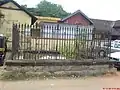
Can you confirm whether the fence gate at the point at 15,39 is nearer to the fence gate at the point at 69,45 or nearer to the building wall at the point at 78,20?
the fence gate at the point at 69,45

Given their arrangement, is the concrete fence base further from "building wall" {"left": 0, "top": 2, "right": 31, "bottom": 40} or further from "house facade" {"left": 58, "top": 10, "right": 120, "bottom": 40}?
"house facade" {"left": 58, "top": 10, "right": 120, "bottom": 40}

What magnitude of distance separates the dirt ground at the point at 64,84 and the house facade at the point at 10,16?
45.3 ft

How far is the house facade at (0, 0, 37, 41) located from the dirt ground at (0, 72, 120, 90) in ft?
45.3

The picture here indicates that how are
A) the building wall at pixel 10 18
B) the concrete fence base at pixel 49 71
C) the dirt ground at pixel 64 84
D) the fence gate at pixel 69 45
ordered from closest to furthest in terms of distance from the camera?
1. the dirt ground at pixel 64 84
2. the concrete fence base at pixel 49 71
3. the fence gate at pixel 69 45
4. the building wall at pixel 10 18

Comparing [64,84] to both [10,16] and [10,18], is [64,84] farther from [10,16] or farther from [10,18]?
[10,16]

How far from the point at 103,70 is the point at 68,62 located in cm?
201

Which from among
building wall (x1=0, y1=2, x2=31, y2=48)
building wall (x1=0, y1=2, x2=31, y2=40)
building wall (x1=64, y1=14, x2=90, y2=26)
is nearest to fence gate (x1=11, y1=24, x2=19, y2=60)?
building wall (x1=0, y1=2, x2=31, y2=48)

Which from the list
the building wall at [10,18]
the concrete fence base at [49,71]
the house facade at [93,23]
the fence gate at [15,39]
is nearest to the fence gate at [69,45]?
the fence gate at [15,39]

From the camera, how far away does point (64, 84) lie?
33.4 feet

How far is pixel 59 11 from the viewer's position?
211ft

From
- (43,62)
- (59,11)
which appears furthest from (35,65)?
(59,11)

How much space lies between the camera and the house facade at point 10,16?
2395 centimetres

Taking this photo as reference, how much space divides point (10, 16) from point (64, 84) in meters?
16.3

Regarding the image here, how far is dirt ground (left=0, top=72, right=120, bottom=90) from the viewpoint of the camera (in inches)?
A: 372
